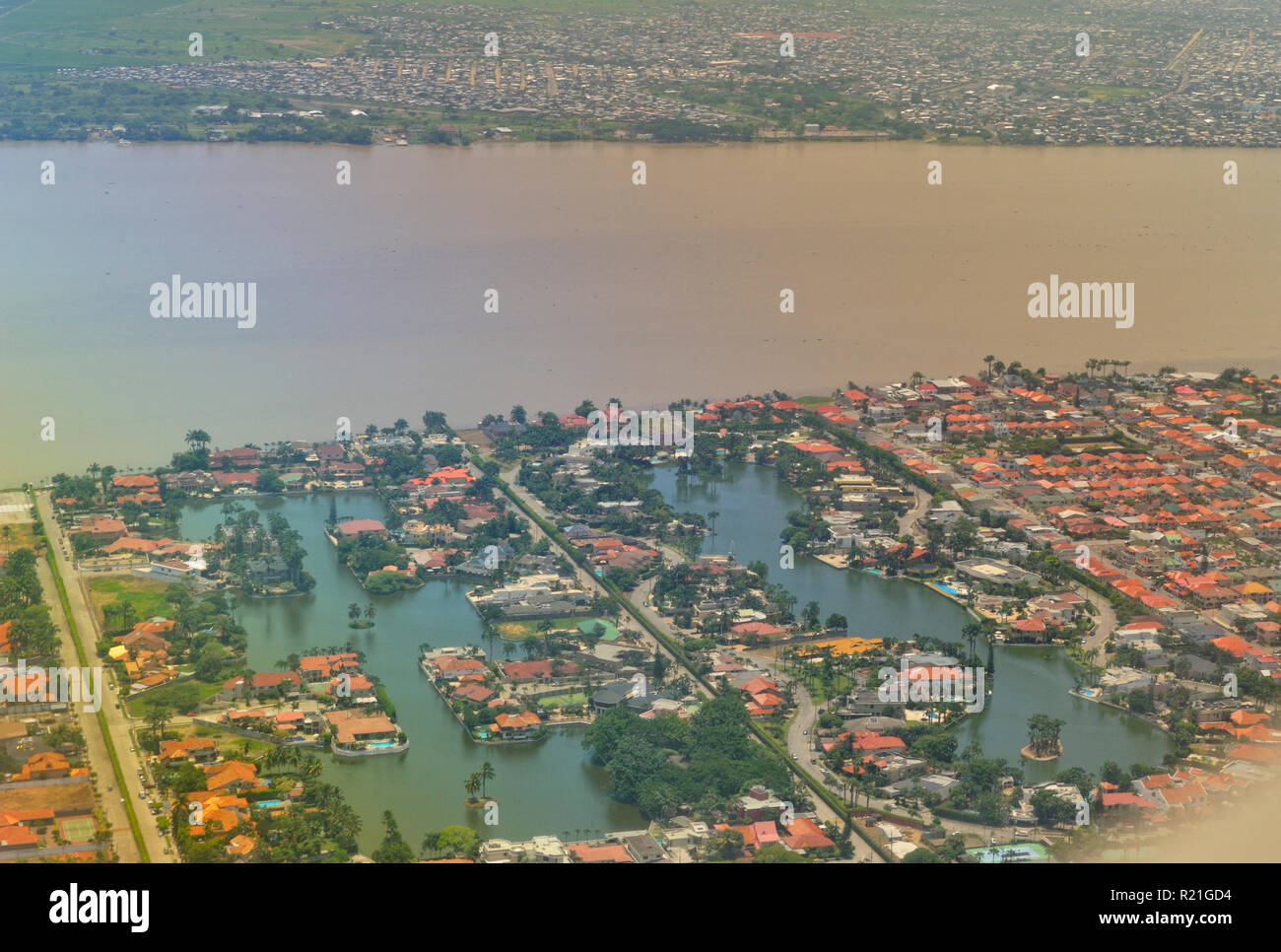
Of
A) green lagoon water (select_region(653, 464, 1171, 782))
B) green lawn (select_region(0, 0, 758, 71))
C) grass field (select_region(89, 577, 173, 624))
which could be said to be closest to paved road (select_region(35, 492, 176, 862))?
grass field (select_region(89, 577, 173, 624))

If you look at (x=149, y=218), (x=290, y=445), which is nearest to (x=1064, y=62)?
(x=149, y=218)

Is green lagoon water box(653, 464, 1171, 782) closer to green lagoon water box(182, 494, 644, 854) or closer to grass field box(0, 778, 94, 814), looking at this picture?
green lagoon water box(182, 494, 644, 854)

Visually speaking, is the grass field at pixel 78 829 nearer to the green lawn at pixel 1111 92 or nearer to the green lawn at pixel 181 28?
the green lawn at pixel 181 28

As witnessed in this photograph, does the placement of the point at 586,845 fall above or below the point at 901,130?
below

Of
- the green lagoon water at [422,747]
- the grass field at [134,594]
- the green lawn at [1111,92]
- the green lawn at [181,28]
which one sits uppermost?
the green lawn at [181,28]

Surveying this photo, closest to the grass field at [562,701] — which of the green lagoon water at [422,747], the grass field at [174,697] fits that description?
the green lagoon water at [422,747]
